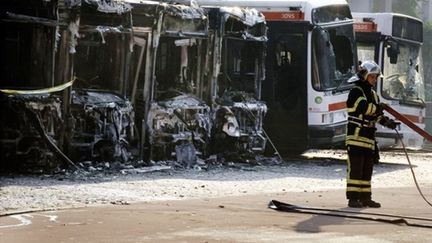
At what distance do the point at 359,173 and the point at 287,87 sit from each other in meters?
8.18

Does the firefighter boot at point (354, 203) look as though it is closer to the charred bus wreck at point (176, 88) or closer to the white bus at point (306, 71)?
the charred bus wreck at point (176, 88)

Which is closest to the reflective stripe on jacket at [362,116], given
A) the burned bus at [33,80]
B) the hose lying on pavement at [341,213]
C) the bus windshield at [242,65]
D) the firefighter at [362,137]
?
the firefighter at [362,137]

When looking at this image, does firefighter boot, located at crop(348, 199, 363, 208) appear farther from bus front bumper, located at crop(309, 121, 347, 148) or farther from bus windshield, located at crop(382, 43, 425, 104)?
bus windshield, located at crop(382, 43, 425, 104)

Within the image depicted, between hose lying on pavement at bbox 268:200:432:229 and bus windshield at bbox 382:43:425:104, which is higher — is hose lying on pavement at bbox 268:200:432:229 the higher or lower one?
the lower one

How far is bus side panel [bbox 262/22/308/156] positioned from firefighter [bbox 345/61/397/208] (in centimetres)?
750

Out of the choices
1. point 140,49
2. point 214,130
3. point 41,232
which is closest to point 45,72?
point 140,49

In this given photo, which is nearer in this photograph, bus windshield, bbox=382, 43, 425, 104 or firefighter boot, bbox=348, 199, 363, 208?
firefighter boot, bbox=348, 199, 363, 208

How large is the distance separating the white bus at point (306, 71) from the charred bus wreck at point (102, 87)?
4.61m

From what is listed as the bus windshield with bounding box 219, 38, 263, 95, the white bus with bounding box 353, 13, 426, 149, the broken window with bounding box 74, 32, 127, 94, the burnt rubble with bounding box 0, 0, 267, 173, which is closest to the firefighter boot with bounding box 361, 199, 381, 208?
the burnt rubble with bounding box 0, 0, 267, 173

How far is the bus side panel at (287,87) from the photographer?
20469 millimetres

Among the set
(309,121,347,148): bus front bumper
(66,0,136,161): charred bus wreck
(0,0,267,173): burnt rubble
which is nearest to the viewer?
(0,0,267,173): burnt rubble

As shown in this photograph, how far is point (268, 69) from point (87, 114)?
5862 mm

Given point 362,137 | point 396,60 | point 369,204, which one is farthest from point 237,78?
point 369,204

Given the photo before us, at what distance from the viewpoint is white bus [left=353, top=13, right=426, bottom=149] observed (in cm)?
2250
